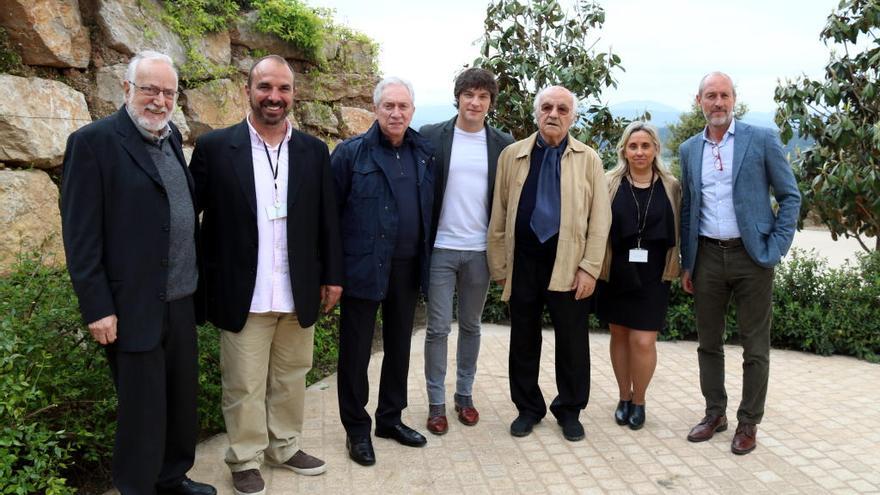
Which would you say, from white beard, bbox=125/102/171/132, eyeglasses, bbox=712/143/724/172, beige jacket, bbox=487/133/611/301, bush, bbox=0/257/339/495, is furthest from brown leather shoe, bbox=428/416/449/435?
white beard, bbox=125/102/171/132

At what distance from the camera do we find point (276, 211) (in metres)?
3.56

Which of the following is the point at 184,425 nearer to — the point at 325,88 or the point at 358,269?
the point at 358,269

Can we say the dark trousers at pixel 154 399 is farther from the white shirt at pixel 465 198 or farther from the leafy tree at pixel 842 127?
the leafy tree at pixel 842 127

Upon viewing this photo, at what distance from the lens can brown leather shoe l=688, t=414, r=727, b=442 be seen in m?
4.50

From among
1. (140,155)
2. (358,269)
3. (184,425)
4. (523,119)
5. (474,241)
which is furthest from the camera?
(523,119)

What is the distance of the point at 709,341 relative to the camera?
4.50m

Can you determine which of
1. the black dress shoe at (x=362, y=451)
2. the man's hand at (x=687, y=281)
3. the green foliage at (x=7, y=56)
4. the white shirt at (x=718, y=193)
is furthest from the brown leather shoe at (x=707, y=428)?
the green foliage at (x=7, y=56)

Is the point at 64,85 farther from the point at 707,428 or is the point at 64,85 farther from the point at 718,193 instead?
the point at 707,428

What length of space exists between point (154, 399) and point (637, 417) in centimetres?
300

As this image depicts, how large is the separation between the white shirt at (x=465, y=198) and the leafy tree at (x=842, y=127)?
407 cm

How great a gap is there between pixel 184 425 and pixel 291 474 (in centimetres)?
76

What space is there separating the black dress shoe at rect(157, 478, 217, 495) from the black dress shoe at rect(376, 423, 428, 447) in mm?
1132

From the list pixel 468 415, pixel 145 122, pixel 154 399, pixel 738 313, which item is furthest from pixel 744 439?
pixel 145 122

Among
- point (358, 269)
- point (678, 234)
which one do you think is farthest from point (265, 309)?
point (678, 234)
